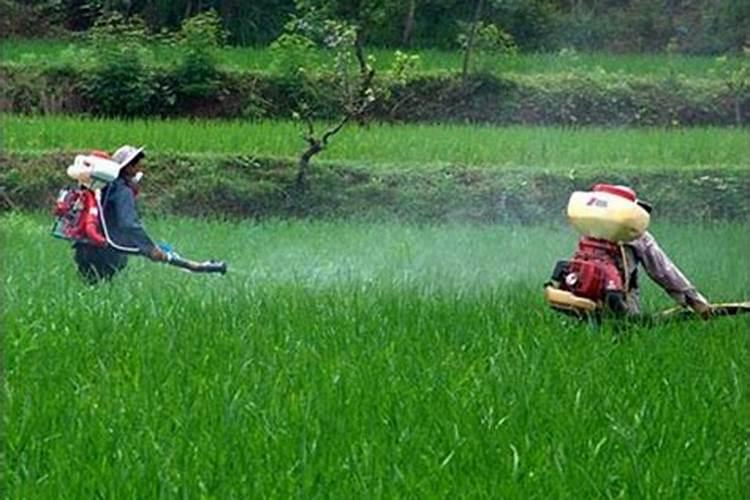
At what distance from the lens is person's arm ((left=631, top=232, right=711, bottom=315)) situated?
11.9ft

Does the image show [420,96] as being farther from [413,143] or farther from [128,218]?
[128,218]

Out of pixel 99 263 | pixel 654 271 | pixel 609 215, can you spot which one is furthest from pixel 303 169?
pixel 609 215

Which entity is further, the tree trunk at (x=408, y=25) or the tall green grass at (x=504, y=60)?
the tree trunk at (x=408, y=25)

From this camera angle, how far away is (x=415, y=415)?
9.04 feet

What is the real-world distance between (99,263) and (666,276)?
1.59 meters

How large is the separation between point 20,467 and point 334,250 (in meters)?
3.91

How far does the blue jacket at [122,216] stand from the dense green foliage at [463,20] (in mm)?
7127

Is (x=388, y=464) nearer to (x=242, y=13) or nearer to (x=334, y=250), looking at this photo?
(x=334, y=250)

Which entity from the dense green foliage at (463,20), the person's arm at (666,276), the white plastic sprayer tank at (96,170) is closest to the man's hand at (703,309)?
the person's arm at (666,276)

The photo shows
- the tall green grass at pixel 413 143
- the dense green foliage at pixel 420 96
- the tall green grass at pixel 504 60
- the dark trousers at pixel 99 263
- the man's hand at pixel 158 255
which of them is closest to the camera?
the man's hand at pixel 158 255

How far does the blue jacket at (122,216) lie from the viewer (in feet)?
13.7

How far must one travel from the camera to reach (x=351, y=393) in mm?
2889

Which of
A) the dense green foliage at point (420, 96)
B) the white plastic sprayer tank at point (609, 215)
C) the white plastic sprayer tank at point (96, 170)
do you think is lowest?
the dense green foliage at point (420, 96)

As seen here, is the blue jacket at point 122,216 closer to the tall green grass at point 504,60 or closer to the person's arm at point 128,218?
the person's arm at point 128,218
